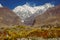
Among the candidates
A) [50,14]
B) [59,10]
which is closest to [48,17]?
[50,14]

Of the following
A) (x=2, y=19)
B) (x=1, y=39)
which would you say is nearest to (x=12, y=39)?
(x=1, y=39)

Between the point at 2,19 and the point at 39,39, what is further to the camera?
the point at 2,19

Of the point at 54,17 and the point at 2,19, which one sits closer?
the point at 54,17

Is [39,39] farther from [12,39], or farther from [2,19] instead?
[2,19]

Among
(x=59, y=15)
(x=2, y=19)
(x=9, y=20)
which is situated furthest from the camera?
(x=9, y=20)

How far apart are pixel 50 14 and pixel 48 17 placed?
6486 mm

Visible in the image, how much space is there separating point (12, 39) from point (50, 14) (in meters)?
136

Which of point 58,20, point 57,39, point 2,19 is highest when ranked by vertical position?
point 2,19

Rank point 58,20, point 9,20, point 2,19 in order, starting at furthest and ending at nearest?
point 9,20, point 2,19, point 58,20

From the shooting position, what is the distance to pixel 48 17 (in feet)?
482

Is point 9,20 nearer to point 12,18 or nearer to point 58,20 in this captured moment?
point 12,18

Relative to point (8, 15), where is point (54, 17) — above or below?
below

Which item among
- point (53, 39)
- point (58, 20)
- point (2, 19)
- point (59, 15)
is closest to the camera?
point (53, 39)

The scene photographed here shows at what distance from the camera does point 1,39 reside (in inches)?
704
